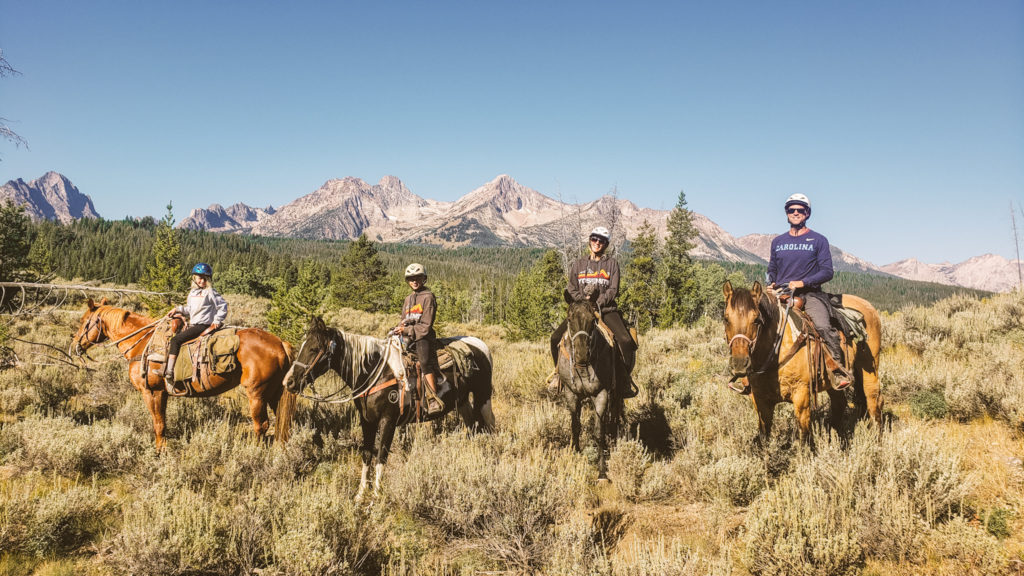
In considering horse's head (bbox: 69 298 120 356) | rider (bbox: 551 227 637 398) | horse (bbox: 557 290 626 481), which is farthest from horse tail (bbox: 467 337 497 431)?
horse's head (bbox: 69 298 120 356)

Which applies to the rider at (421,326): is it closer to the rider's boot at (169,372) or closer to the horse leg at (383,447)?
the horse leg at (383,447)

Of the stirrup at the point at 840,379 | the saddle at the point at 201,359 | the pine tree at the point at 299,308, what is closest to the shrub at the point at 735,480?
the stirrup at the point at 840,379

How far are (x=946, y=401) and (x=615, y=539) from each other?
19.5ft

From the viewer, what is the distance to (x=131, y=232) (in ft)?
481

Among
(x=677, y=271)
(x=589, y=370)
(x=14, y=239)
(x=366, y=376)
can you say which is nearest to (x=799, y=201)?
(x=589, y=370)

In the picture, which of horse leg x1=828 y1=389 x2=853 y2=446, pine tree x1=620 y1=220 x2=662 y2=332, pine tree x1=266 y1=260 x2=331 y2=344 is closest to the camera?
horse leg x1=828 y1=389 x2=853 y2=446

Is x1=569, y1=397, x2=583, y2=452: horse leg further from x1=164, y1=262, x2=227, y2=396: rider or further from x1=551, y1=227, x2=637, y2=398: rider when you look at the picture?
x1=164, y1=262, x2=227, y2=396: rider

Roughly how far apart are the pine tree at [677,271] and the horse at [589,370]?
106ft

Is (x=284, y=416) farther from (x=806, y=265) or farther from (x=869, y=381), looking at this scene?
(x=869, y=381)

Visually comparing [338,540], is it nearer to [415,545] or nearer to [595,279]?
[415,545]

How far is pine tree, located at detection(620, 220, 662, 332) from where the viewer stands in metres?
37.4

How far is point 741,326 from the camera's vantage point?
4.71m

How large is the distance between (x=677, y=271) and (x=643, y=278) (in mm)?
4618

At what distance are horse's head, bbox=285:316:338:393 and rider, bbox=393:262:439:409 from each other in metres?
0.99
